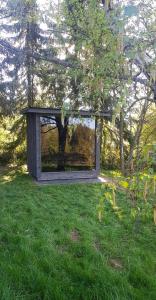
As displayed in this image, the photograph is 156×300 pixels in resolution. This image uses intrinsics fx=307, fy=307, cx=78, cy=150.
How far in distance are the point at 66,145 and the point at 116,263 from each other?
6.30 meters

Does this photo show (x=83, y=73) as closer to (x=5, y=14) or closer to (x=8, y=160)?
(x=5, y=14)

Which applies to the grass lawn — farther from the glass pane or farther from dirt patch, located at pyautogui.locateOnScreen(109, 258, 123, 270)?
the glass pane

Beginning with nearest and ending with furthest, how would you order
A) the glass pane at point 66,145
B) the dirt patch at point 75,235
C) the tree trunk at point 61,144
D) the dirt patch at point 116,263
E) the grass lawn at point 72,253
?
the grass lawn at point 72,253, the dirt patch at point 116,263, the dirt patch at point 75,235, the glass pane at point 66,145, the tree trunk at point 61,144

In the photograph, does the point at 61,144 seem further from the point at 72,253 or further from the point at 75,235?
the point at 72,253

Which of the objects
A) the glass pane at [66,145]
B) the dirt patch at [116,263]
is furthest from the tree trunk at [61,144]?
the dirt patch at [116,263]

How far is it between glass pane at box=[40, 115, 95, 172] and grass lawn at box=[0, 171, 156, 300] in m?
3.12

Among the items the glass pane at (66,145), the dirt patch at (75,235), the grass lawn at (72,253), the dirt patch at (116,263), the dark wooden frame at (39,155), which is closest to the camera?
the grass lawn at (72,253)

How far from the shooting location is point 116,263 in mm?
3713

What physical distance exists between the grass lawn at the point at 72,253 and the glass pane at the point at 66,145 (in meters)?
3.12

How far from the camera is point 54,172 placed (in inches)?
372

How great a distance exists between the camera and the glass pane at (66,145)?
31.2 feet

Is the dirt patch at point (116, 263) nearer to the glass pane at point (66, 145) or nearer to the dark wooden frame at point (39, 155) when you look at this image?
the dark wooden frame at point (39, 155)

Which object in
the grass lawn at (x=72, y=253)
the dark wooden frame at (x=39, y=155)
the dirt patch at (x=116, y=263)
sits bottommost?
the dirt patch at (x=116, y=263)

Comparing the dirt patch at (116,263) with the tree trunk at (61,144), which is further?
the tree trunk at (61,144)
